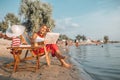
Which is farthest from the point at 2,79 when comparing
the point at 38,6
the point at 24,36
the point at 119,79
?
the point at 38,6

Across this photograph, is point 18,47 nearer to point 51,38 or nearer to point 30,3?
point 51,38

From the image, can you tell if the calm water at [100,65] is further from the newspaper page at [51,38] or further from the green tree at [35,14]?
the green tree at [35,14]

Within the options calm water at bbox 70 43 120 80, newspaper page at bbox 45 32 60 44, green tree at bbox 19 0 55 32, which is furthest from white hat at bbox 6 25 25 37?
green tree at bbox 19 0 55 32

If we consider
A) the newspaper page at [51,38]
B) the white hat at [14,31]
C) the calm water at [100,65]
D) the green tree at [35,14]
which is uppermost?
the green tree at [35,14]

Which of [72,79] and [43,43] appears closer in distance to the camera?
[72,79]

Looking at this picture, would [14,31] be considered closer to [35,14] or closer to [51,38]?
[51,38]

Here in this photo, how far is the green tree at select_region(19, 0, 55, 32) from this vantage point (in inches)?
1518

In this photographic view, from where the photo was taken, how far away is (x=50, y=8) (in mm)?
41312

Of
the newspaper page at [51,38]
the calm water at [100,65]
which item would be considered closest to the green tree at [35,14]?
the calm water at [100,65]

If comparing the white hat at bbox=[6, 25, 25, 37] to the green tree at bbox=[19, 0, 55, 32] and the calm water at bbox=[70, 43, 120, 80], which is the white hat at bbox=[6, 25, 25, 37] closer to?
the calm water at bbox=[70, 43, 120, 80]

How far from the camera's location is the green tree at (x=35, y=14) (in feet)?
127

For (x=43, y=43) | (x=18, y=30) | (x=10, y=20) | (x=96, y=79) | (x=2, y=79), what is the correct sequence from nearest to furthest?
(x=2, y=79)
(x=96, y=79)
(x=18, y=30)
(x=43, y=43)
(x=10, y=20)

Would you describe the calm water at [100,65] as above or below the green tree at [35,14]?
below

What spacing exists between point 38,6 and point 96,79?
34587 mm
